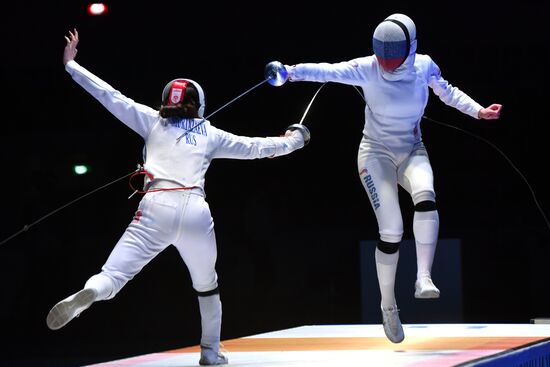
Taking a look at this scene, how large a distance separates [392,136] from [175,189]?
95 centimetres

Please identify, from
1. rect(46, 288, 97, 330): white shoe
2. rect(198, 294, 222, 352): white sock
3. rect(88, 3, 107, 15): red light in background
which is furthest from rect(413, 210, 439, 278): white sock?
rect(88, 3, 107, 15): red light in background

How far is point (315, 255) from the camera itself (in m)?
6.02

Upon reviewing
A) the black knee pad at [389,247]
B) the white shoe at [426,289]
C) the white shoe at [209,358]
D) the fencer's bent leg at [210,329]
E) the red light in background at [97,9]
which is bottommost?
the white shoe at [209,358]

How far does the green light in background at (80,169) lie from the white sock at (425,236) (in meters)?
3.00

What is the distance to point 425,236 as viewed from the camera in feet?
11.3

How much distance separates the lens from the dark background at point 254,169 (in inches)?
224

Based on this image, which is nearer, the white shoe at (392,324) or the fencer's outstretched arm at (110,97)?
the fencer's outstretched arm at (110,97)

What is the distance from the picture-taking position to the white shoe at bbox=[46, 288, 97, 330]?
2.76 meters

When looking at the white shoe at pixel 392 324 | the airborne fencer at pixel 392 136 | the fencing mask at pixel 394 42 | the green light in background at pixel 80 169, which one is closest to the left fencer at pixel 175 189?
the airborne fencer at pixel 392 136

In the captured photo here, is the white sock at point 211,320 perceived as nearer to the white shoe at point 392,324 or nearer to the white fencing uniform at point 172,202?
the white fencing uniform at point 172,202

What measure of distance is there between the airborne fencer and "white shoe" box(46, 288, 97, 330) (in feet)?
4.01

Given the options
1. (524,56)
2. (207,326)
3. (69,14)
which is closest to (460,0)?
(524,56)

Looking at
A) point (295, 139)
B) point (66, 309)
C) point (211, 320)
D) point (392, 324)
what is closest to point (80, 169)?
point (295, 139)

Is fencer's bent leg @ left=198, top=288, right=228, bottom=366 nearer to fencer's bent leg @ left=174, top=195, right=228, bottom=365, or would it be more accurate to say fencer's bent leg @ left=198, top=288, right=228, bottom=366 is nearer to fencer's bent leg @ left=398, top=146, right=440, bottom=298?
fencer's bent leg @ left=174, top=195, right=228, bottom=365
